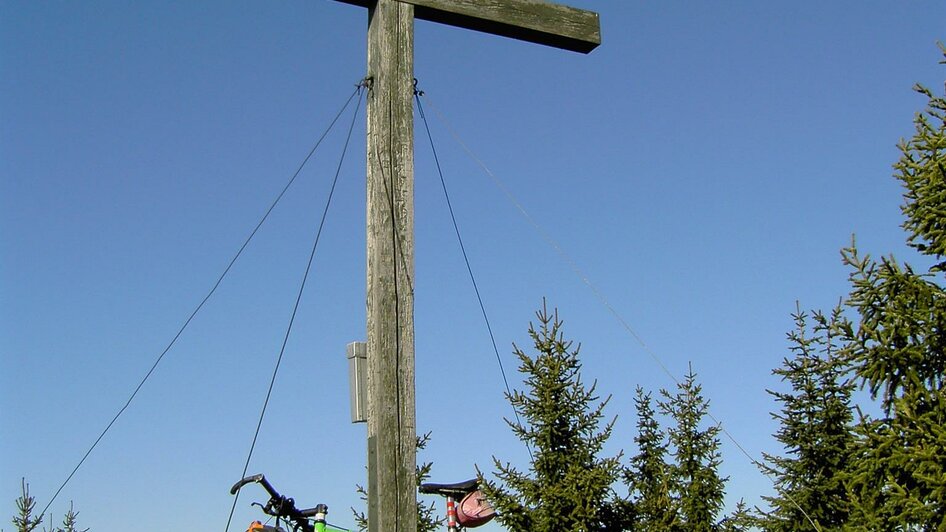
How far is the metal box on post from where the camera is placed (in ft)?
19.2

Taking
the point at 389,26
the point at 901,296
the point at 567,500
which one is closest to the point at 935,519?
the point at 901,296

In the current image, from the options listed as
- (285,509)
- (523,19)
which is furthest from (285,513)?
(523,19)

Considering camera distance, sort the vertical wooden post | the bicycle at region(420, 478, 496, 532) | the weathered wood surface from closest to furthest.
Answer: the vertical wooden post → the weathered wood surface → the bicycle at region(420, 478, 496, 532)

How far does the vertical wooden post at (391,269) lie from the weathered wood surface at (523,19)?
0.23m

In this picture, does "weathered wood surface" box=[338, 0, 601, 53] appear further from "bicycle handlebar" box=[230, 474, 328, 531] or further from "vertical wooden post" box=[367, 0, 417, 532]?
"bicycle handlebar" box=[230, 474, 328, 531]

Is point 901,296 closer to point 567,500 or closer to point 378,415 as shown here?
point 567,500

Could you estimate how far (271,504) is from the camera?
22.9 ft

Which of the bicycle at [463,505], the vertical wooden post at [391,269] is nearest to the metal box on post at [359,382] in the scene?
the vertical wooden post at [391,269]

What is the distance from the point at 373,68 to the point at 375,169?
640 millimetres

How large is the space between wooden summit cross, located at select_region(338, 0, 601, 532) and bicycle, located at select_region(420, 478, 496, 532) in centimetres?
256

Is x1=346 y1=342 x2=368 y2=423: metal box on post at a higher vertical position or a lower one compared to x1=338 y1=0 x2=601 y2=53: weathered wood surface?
lower

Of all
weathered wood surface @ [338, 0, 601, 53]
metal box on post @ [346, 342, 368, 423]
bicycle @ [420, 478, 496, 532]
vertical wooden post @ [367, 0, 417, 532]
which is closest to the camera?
vertical wooden post @ [367, 0, 417, 532]

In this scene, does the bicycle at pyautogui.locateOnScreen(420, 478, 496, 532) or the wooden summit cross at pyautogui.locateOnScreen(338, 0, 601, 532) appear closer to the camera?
the wooden summit cross at pyautogui.locateOnScreen(338, 0, 601, 532)

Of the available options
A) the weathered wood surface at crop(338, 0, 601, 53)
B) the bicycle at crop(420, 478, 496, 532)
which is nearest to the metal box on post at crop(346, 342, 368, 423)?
the weathered wood surface at crop(338, 0, 601, 53)
